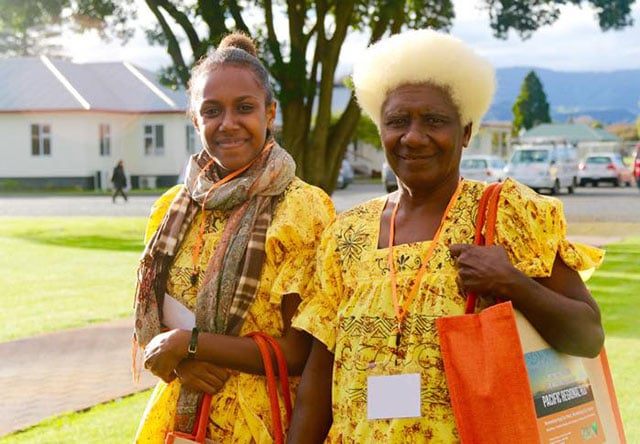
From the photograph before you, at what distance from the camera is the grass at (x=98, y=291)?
6543 mm

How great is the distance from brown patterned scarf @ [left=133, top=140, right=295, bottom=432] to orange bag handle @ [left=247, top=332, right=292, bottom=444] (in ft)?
0.32

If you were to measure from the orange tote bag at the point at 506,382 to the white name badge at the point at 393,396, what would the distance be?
12 centimetres

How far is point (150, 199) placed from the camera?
37.7 meters

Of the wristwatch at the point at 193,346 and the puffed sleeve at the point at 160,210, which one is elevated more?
the puffed sleeve at the point at 160,210

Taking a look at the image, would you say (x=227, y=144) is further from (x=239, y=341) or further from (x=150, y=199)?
(x=150, y=199)

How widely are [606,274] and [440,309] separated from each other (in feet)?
37.9

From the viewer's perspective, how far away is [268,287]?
304cm

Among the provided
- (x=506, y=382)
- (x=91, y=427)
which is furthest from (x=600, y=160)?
(x=506, y=382)

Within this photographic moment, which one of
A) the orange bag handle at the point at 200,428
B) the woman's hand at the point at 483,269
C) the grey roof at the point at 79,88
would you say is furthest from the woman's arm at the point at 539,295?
the grey roof at the point at 79,88

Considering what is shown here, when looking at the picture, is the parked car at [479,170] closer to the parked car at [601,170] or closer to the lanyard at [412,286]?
the parked car at [601,170]

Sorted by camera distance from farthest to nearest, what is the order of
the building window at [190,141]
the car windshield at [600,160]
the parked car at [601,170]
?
1. the building window at [190,141]
2. the car windshield at [600,160]
3. the parked car at [601,170]

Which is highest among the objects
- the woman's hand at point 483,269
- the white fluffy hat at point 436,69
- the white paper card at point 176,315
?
the white fluffy hat at point 436,69

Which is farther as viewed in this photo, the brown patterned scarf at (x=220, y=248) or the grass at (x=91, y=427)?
the grass at (x=91, y=427)

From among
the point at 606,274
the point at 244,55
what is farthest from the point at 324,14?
the point at 244,55
